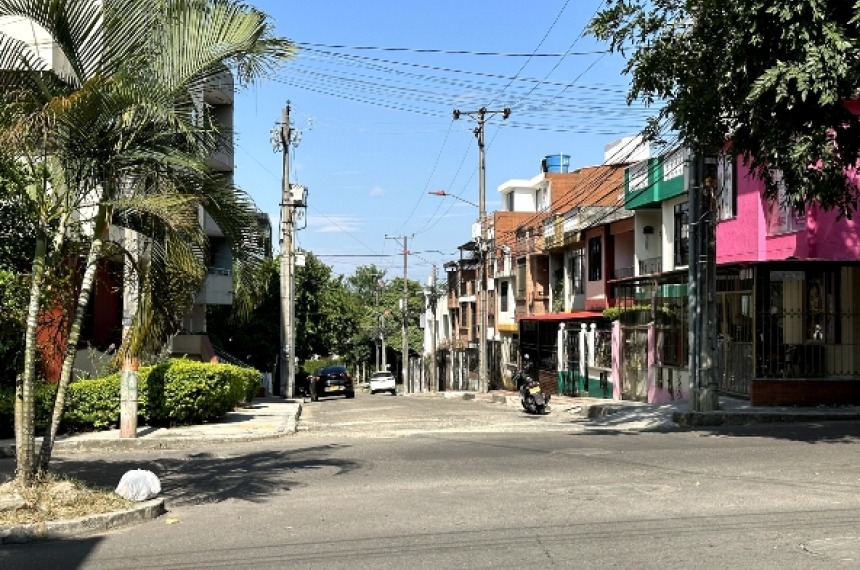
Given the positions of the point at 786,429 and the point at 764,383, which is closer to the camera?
the point at 786,429

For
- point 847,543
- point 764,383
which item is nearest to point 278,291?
point 764,383

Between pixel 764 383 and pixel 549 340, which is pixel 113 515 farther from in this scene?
pixel 549 340

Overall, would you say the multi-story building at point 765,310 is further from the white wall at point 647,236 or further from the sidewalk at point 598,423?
the white wall at point 647,236

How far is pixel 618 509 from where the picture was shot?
29.7ft

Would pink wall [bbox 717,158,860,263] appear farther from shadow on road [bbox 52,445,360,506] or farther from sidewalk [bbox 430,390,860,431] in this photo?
shadow on road [bbox 52,445,360,506]

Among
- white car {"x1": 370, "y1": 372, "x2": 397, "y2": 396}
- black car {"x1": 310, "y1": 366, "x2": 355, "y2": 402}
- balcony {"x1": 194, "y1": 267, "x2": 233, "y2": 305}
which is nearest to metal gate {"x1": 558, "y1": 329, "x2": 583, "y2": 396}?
balcony {"x1": 194, "y1": 267, "x2": 233, "y2": 305}

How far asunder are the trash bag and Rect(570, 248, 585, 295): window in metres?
32.2

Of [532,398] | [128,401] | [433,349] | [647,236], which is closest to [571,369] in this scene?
[647,236]

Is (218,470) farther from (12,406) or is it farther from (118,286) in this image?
(12,406)

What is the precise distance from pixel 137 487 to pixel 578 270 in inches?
1311

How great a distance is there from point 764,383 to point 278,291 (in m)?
30.9

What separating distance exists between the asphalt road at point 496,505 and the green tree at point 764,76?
4.16 m

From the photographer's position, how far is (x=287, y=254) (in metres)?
36.9

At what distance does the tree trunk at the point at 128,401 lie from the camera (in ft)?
53.5
